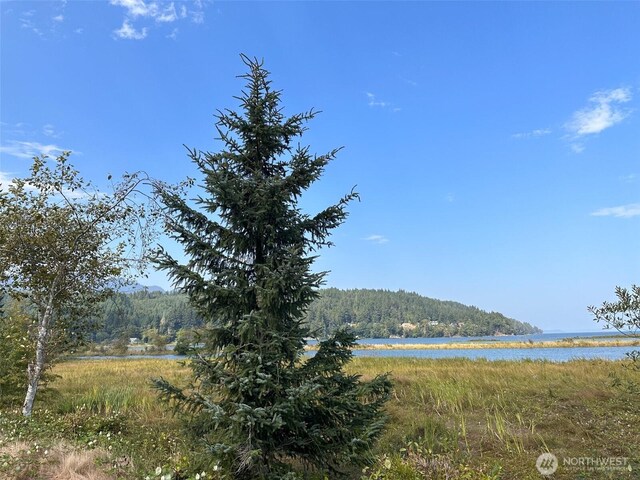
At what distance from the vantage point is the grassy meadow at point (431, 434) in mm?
4680

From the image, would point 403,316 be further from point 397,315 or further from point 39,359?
point 39,359

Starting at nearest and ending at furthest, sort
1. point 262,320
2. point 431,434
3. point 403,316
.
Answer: point 262,320 → point 431,434 → point 403,316

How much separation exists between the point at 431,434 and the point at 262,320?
16.1 ft

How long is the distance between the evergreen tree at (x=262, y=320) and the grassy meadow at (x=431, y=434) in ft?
1.81

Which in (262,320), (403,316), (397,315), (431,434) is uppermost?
(262,320)

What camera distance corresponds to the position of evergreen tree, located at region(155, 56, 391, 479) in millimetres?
4457

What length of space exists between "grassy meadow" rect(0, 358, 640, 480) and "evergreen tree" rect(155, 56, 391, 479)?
55 centimetres

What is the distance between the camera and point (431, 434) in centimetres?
733
